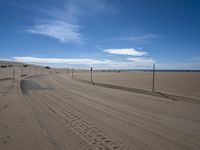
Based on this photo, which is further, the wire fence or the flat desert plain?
the wire fence

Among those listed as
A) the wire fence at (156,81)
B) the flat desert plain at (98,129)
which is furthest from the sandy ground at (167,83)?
the flat desert plain at (98,129)

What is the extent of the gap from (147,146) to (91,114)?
2992mm

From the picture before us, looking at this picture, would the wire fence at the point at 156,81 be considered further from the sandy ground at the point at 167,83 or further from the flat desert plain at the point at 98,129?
the flat desert plain at the point at 98,129

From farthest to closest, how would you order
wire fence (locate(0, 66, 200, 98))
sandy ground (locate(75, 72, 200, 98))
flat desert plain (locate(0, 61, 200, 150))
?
wire fence (locate(0, 66, 200, 98)) < sandy ground (locate(75, 72, 200, 98)) < flat desert plain (locate(0, 61, 200, 150))

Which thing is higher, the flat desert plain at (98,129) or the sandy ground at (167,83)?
the sandy ground at (167,83)

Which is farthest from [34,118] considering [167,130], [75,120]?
[167,130]

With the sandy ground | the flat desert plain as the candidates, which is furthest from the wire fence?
the flat desert plain

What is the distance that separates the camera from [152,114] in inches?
257

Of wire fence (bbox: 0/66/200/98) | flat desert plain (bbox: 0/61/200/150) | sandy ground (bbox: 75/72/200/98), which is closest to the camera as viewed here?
flat desert plain (bbox: 0/61/200/150)

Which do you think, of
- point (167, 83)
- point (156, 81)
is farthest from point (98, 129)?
A: point (156, 81)

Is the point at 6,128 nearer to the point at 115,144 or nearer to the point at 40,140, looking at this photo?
the point at 40,140

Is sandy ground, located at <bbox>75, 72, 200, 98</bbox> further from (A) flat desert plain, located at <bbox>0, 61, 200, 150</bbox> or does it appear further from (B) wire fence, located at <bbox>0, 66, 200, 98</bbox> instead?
(A) flat desert plain, located at <bbox>0, 61, 200, 150</bbox>

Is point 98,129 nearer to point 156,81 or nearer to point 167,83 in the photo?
point 167,83

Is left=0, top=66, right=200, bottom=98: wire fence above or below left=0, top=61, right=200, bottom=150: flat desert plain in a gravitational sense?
above
